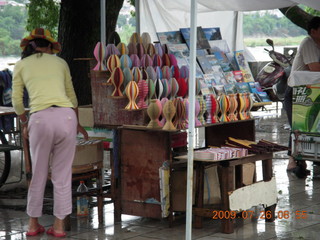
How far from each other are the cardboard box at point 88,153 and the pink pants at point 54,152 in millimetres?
428

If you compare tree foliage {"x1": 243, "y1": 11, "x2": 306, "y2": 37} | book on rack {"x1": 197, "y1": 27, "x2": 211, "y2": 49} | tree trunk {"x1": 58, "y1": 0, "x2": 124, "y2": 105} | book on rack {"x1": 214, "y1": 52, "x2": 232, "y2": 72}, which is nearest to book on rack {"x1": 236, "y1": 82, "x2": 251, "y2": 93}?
book on rack {"x1": 214, "y1": 52, "x2": 232, "y2": 72}

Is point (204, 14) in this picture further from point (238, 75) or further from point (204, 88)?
point (204, 88)

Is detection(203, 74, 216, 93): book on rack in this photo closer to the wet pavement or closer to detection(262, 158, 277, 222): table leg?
detection(262, 158, 277, 222): table leg

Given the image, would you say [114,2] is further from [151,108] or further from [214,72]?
[151,108]

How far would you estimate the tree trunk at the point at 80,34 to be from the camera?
8.92m

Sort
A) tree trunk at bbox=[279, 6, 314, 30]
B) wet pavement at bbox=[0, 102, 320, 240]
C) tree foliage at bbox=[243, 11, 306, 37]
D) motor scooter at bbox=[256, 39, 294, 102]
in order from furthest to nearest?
tree foliage at bbox=[243, 11, 306, 37]
tree trunk at bbox=[279, 6, 314, 30]
motor scooter at bbox=[256, 39, 294, 102]
wet pavement at bbox=[0, 102, 320, 240]

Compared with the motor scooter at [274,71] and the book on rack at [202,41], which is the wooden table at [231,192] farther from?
the motor scooter at [274,71]

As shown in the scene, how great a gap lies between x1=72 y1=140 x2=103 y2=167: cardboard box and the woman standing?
0.43 meters

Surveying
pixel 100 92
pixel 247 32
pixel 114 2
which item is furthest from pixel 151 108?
pixel 247 32

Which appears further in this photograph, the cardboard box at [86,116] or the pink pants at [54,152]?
the cardboard box at [86,116]

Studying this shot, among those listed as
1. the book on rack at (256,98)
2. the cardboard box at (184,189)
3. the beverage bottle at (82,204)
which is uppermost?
the book on rack at (256,98)

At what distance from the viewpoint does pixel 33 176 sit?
578 centimetres

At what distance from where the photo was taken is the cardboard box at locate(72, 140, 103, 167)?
627 cm

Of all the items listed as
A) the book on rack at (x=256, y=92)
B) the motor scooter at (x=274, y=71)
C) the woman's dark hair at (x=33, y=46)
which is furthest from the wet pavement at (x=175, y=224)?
the motor scooter at (x=274, y=71)
